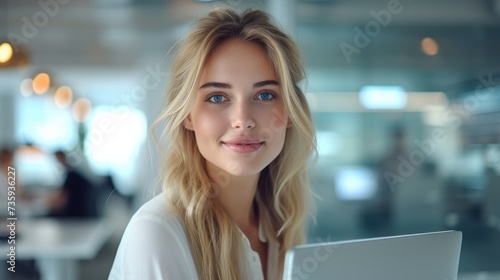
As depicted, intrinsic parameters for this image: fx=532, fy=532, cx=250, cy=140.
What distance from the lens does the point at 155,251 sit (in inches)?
49.1

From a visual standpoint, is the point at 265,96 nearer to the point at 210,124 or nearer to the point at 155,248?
the point at 210,124

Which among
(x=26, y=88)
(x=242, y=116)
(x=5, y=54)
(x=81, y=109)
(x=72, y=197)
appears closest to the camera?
(x=242, y=116)

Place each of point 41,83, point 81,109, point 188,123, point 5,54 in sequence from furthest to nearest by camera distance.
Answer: point 81,109 → point 41,83 → point 5,54 → point 188,123

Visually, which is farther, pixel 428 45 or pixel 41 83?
pixel 41 83

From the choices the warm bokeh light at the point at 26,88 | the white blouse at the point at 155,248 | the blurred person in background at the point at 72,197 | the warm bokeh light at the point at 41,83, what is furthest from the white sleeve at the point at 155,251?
the warm bokeh light at the point at 26,88

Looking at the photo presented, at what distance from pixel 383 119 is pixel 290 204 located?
121 inches

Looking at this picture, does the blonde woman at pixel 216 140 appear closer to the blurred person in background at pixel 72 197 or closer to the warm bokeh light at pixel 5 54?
the warm bokeh light at pixel 5 54

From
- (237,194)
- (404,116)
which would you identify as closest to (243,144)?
(237,194)

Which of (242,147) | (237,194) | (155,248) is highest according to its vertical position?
(242,147)

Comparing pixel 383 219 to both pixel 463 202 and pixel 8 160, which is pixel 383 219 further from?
pixel 8 160

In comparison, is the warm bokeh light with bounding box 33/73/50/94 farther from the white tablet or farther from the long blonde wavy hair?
the white tablet

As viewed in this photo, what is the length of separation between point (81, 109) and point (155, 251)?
668 cm

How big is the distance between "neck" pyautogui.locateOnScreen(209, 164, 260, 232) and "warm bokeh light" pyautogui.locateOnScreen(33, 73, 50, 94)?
13.3ft

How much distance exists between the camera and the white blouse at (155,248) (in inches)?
49.0
